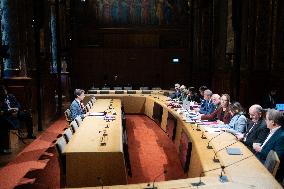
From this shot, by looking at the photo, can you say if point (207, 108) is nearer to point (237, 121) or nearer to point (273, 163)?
point (237, 121)

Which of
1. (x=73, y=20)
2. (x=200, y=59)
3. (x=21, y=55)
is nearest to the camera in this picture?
A: (x=21, y=55)

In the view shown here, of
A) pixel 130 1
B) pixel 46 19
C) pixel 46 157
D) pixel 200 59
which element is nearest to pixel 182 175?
pixel 46 157

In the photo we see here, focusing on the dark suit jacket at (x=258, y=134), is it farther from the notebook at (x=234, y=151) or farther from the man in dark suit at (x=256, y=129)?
the notebook at (x=234, y=151)

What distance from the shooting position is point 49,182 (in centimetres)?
616

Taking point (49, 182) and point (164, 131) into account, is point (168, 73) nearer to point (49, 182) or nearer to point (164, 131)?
point (164, 131)

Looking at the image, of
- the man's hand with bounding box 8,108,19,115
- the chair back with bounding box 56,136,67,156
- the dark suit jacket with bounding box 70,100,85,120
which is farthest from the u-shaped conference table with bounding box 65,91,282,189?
the man's hand with bounding box 8,108,19,115

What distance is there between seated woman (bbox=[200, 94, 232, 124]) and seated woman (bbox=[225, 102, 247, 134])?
516 mm

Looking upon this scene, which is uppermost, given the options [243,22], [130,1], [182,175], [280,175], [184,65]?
[130,1]

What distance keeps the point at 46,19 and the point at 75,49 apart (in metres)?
6.00

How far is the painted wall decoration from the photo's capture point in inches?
824

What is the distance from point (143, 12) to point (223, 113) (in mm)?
14269

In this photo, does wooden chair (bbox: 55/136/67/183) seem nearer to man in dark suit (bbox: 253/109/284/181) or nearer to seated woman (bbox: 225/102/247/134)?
man in dark suit (bbox: 253/109/284/181)

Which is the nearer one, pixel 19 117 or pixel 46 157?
pixel 46 157

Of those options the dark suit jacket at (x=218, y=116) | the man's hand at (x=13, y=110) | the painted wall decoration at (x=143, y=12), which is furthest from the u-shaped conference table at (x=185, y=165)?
the painted wall decoration at (x=143, y=12)
